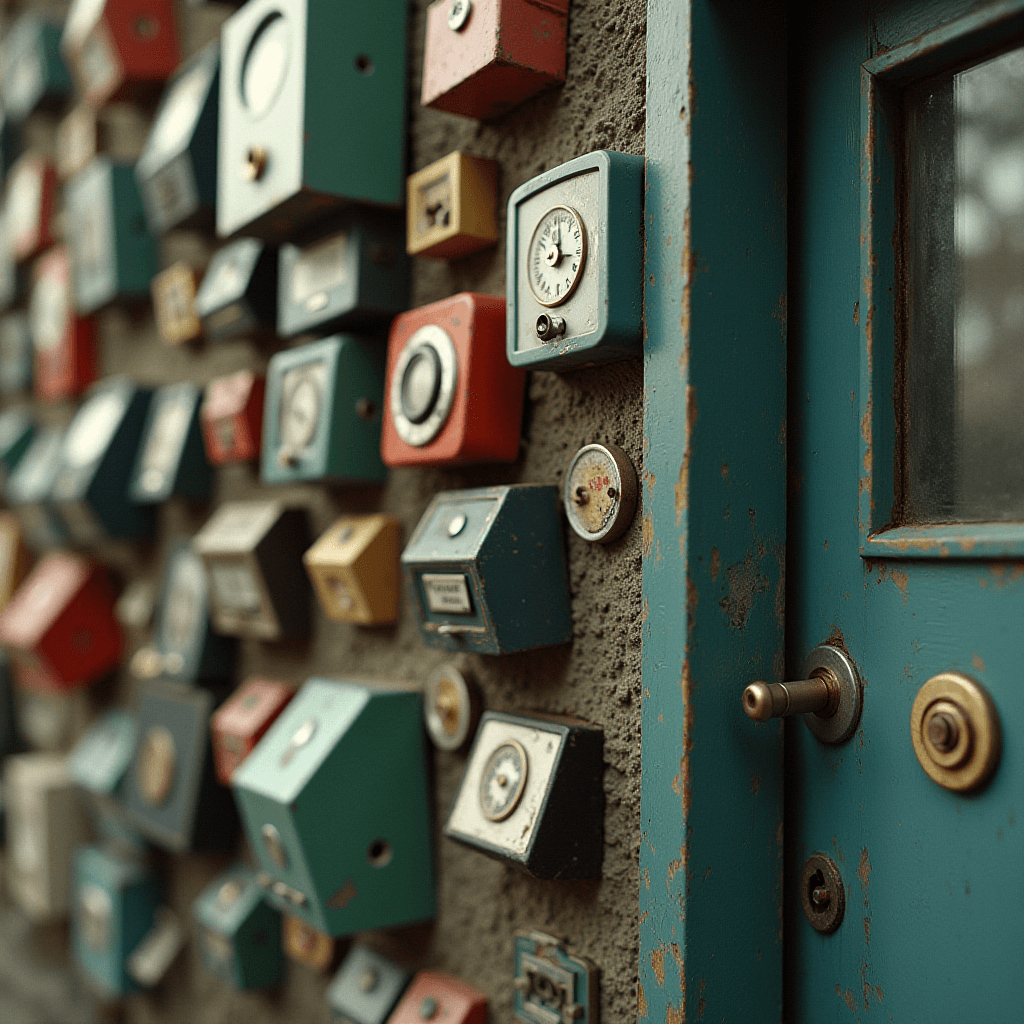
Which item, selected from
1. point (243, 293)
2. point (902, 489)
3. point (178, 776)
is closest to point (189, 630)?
point (178, 776)

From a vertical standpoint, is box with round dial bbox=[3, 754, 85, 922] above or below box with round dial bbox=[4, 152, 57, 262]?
below

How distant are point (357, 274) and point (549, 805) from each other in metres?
0.86

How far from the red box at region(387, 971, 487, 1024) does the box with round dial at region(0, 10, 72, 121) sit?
282cm

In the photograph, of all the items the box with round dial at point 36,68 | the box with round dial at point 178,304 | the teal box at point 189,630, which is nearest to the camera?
the teal box at point 189,630

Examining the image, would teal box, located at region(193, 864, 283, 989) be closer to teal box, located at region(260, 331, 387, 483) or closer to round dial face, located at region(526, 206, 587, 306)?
teal box, located at region(260, 331, 387, 483)

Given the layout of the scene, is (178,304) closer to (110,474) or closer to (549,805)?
(110,474)

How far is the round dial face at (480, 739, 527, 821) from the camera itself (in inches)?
46.6

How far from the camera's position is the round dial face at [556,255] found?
1103mm

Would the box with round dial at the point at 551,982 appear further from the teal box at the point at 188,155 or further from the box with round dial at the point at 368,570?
the teal box at the point at 188,155

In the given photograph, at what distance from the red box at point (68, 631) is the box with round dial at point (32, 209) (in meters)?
1.09

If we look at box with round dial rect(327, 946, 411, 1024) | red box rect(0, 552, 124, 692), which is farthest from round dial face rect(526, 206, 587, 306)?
red box rect(0, 552, 124, 692)

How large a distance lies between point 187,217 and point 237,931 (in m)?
1.44

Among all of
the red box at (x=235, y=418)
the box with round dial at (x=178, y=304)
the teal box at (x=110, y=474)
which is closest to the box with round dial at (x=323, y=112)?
the red box at (x=235, y=418)

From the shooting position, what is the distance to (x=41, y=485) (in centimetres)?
270
